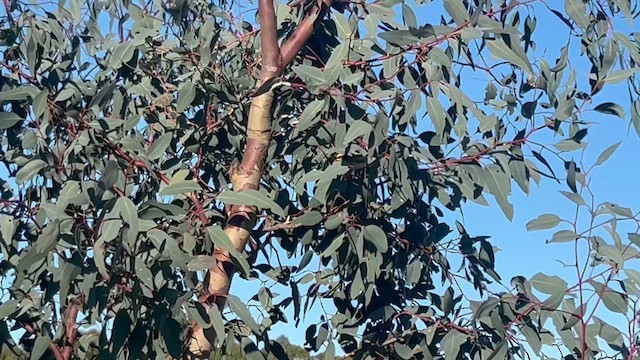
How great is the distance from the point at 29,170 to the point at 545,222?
101cm

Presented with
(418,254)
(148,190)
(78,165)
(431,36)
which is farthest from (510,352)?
(78,165)

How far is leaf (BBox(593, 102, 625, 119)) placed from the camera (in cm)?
168

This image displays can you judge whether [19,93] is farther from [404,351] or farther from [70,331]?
[404,351]

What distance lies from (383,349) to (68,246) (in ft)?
2.54

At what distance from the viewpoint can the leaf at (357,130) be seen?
1.66 metres

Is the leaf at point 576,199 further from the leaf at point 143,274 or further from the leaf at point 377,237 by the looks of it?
the leaf at point 143,274

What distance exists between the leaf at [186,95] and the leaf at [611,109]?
846mm

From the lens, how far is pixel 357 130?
167 cm

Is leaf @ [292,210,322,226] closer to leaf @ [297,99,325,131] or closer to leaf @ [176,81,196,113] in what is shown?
leaf @ [297,99,325,131]

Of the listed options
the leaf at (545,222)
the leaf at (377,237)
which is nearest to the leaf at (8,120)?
the leaf at (377,237)

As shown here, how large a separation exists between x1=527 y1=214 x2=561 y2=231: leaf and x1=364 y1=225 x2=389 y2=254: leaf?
298 millimetres

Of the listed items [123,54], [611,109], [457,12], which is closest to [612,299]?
[611,109]

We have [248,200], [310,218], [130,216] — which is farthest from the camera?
[310,218]

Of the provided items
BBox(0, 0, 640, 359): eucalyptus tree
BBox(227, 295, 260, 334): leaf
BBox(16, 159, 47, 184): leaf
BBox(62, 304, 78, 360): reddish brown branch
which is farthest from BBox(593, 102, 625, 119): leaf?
BBox(62, 304, 78, 360): reddish brown branch
